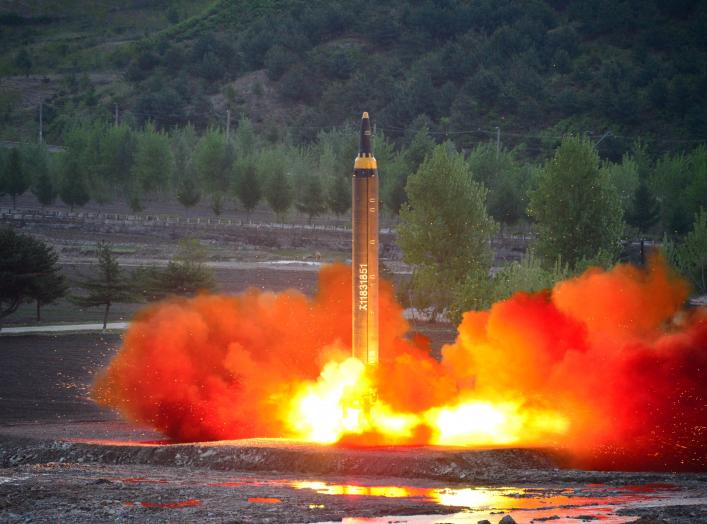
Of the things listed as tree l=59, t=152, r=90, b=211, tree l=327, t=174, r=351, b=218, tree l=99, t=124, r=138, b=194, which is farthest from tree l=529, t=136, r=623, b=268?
tree l=99, t=124, r=138, b=194

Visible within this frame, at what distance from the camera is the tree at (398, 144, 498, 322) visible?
91000 millimetres

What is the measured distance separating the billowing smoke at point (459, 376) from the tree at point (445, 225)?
91.7 ft

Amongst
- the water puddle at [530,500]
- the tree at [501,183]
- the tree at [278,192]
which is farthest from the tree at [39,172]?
the water puddle at [530,500]

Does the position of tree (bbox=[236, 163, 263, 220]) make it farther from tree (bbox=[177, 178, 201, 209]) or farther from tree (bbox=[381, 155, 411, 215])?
tree (bbox=[381, 155, 411, 215])

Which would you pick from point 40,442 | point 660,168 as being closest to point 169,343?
point 40,442

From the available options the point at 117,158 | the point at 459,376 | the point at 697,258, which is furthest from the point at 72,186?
the point at 459,376

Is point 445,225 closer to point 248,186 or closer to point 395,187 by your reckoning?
point 395,187

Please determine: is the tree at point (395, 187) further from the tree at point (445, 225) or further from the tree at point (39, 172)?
the tree at point (39, 172)

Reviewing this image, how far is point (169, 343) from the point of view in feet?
196

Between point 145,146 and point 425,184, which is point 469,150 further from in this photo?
point 425,184

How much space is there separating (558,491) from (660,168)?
353 ft

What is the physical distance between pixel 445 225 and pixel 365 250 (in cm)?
3872

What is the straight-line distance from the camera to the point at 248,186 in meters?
141

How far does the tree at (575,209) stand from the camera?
309 ft
